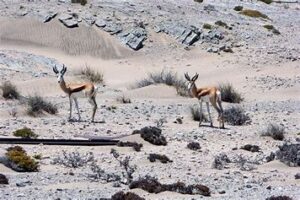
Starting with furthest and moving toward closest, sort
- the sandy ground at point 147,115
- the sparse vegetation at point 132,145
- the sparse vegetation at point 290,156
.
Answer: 1. the sparse vegetation at point 132,145
2. the sparse vegetation at point 290,156
3. the sandy ground at point 147,115

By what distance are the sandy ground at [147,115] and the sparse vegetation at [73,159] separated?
0.21m

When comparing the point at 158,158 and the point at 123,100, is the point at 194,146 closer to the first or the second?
the point at 158,158

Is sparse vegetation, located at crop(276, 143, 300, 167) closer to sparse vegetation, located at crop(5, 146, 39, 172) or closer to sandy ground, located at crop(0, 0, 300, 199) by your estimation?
sandy ground, located at crop(0, 0, 300, 199)

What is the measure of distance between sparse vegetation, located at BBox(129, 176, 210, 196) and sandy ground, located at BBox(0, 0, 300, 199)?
16 centimetres

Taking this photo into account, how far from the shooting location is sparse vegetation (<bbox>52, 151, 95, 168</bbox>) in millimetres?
19094

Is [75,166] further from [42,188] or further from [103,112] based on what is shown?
[103,112]

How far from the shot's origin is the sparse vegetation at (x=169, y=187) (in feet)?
53.2

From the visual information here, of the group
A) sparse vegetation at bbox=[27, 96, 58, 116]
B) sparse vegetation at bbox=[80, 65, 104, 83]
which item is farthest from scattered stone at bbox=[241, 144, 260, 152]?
sparse vegetation at bbox=[80, 65, 104, 83]

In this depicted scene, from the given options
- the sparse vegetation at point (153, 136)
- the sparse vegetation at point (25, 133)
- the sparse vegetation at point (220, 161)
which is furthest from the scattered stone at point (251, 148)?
the sparse vegetation at point (25, 133)

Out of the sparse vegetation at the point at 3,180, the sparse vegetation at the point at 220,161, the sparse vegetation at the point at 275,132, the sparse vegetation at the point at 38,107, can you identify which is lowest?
the sparse vegetation at the point at 38,107

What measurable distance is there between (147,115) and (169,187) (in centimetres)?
1455

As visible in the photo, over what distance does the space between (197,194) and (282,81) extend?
26616mm

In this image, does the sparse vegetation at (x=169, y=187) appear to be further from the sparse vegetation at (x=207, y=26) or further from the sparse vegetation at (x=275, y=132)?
the sparse vegetation at (x=207, y=26)

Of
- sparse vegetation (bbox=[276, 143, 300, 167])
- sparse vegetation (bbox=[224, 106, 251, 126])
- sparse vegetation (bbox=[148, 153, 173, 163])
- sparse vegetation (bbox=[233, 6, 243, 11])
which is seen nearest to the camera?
sparse vegetation (bbox=[276, 143, 300, 167])
